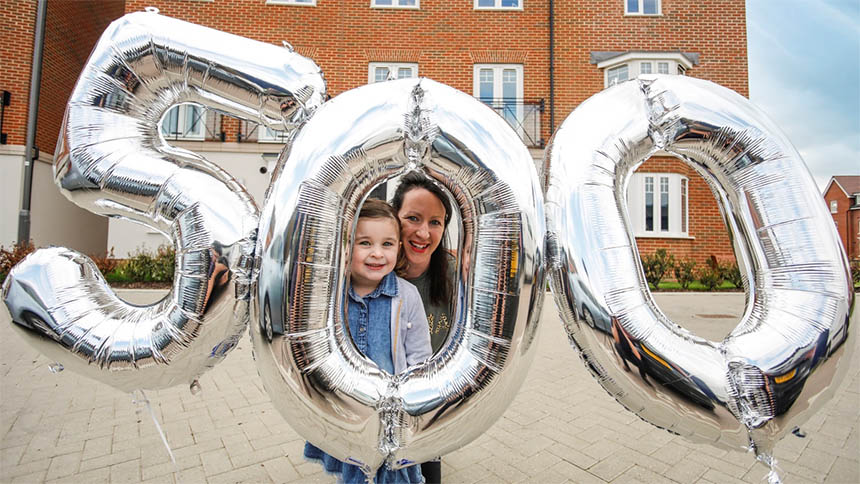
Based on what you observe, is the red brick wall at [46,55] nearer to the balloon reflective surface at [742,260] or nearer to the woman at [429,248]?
the woman at [429,248]

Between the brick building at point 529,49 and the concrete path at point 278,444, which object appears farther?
the brick building at point 529,49

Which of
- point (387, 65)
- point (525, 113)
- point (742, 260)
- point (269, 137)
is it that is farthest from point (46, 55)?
point (742, 260)

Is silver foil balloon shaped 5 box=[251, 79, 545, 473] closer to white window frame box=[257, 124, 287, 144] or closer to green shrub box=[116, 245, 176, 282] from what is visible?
green shrub box=[116, 245, 176, 282]

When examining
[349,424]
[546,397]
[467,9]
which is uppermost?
[467,9]

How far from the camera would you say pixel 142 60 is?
1.35 m

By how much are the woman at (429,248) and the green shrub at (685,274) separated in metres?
9.84

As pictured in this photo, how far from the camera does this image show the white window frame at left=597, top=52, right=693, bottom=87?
11180 mm

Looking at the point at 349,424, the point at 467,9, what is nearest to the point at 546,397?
the point at 349,424

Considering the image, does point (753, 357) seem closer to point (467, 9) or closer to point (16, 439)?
point (16, 439)

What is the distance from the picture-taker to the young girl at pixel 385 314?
4.71ft

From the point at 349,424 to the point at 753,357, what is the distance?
1.17 meters

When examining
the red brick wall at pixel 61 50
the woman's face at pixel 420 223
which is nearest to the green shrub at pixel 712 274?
the woman's face at pixel 420 223

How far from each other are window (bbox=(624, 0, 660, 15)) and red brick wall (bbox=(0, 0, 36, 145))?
15.3 m

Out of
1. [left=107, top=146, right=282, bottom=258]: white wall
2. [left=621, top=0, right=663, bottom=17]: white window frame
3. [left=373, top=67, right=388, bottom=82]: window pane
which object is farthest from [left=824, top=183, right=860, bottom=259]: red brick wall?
[left=107, top=146, right=282, bottom=258]: white wall
